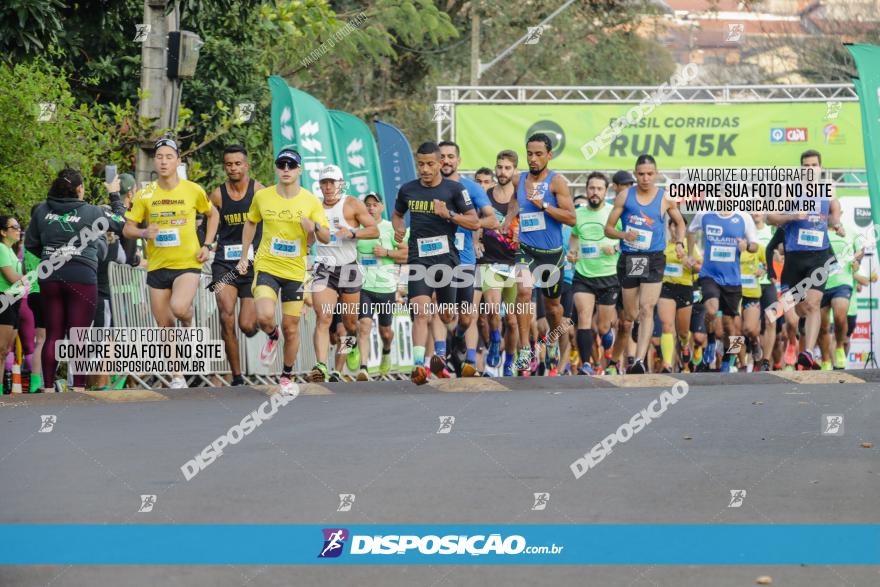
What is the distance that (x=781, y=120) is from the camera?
2797cm

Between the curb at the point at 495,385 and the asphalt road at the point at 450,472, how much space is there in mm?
991

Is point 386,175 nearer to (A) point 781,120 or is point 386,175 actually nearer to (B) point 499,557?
(A) point 781,120

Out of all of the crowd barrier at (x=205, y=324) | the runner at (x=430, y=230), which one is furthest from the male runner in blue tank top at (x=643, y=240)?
the crowd barrier at (x=205, y=324)

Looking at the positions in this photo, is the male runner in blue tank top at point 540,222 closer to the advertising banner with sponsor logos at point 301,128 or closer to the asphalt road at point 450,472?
the asphalt road at point 450,472

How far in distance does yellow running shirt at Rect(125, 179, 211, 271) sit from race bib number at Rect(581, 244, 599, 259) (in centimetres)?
495

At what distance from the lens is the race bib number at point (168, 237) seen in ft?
48.2

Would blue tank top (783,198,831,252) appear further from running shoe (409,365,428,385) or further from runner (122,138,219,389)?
runner (122,138,219,389)

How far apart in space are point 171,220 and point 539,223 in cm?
362

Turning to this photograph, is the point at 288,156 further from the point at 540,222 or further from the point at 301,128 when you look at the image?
the point at 301,128

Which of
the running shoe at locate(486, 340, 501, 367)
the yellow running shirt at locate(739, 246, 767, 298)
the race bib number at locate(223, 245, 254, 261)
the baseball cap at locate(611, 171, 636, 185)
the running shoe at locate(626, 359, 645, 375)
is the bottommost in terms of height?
the running shoe at locate(486, 340, 501, 367)

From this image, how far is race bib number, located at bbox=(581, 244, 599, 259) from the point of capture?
18.2 metres

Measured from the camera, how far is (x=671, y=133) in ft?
92.1

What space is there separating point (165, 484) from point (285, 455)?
4.26 ft

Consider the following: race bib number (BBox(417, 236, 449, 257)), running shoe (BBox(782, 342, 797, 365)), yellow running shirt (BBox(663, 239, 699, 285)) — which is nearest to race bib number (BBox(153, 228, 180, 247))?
race bib number (BBox(417, 236, 449, 257))
